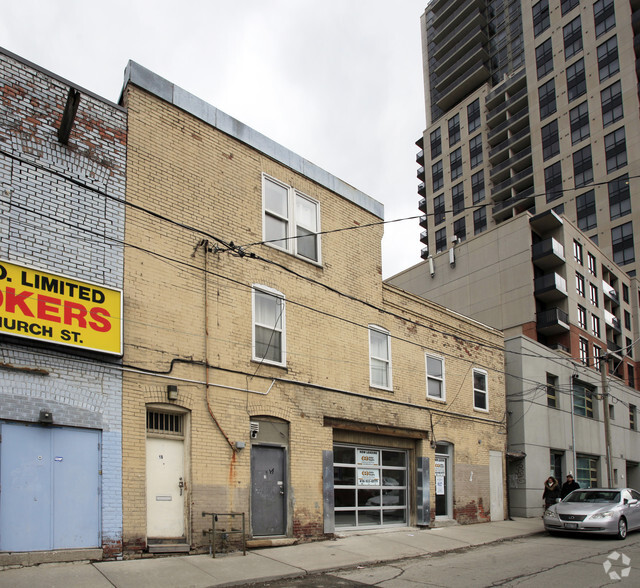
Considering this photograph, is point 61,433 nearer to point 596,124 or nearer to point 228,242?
point 228,242

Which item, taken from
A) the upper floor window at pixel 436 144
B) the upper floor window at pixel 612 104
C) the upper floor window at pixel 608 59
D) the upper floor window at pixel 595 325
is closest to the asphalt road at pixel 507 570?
the upper floor window at pixel 595 325

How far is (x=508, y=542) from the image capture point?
644 inches

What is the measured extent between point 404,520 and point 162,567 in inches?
363

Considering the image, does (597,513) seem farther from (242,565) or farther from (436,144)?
(436,144)

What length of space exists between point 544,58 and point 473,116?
10120 mm

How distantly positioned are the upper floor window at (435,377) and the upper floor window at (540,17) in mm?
54968

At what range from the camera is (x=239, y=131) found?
48.9 ft

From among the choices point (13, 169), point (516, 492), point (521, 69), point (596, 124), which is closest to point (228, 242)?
point (13, 169)

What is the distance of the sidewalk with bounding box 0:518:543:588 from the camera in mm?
9312

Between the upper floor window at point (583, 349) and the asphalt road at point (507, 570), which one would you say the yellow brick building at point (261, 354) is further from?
the upper floor window at point (583, 349)

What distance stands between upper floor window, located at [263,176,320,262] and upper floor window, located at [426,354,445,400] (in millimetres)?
5703

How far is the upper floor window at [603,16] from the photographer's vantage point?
56.8m

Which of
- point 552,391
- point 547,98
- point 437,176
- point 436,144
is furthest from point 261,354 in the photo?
point 436,144

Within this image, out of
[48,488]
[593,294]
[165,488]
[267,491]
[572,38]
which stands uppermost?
[572,38]
